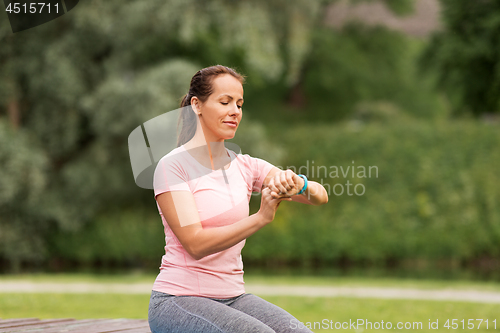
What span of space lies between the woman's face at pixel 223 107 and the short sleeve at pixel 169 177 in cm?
23

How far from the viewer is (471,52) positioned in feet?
46.8

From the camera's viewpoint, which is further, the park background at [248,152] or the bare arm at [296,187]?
the park background at [248,152]

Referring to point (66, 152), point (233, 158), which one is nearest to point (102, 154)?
point (66, 152)

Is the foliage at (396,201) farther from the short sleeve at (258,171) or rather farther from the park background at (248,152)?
the short sleeve at (258,171)

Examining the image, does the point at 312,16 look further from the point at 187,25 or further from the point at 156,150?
the point at 156,150

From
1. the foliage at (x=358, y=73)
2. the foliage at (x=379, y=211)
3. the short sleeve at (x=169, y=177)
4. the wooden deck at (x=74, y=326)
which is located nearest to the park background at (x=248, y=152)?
the foliage at (x=379, y=211)

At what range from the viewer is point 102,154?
49.7 ft

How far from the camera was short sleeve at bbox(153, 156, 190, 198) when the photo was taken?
7.36 feet

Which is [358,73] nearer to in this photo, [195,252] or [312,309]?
[312,309]

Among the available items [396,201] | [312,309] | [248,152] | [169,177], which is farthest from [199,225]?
[396,201]

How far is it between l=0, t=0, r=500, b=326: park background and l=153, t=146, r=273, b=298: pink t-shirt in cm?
1098

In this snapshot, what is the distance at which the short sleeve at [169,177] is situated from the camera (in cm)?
224

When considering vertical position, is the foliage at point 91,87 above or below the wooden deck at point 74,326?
above

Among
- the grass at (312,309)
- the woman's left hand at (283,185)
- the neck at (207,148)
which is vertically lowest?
the grass at (312,309)
